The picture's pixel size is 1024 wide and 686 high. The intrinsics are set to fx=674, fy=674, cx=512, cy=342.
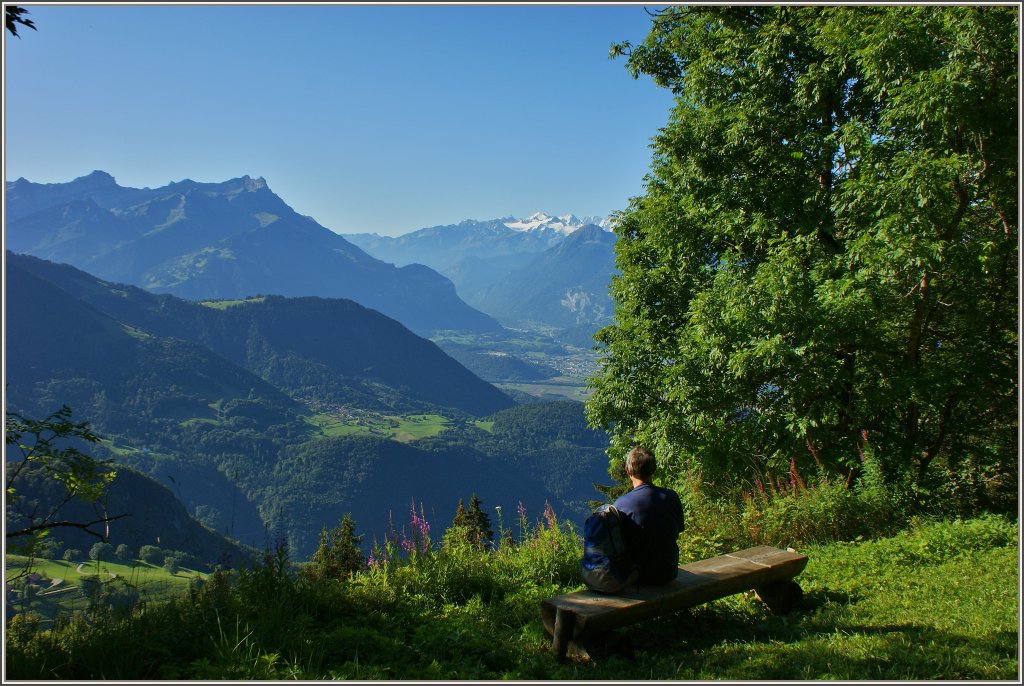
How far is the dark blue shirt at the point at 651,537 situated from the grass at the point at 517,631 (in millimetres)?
525

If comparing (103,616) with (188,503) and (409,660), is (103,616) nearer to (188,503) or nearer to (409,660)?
(409,660)

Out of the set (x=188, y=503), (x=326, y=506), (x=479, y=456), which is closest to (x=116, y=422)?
(x=188, y=503)

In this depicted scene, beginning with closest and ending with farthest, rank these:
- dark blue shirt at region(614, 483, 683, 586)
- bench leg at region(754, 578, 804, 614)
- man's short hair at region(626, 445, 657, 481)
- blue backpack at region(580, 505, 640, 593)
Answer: blue backpack at region(580, 505, 640, 593) < dark blue shirt at region(614, 483, 683, 586) < man's short hair at region(626, 445, 657, 481) < bench leg at region(754, 578, 804, 614)

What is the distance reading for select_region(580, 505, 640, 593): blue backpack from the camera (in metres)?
4.76

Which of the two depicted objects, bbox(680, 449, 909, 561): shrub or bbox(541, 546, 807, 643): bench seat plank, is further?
bbox(680, 449, 909, 561): shrub

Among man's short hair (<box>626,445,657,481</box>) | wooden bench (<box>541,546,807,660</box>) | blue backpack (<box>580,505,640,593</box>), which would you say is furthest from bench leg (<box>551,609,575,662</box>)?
man's short hair (<box>626,445,657,481</box>)

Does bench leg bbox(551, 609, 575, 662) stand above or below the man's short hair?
below

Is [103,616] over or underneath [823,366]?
underneath

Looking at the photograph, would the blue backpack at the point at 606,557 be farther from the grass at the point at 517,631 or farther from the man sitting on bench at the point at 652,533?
the grass at the point at 517,631

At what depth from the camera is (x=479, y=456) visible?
575 feet

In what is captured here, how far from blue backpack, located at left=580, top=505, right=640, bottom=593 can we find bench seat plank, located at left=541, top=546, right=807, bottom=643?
0.09 meters

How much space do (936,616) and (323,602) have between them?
15.1 feet

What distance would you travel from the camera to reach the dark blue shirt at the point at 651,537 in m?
4.96

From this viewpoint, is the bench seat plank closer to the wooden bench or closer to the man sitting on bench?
the wooden bench
